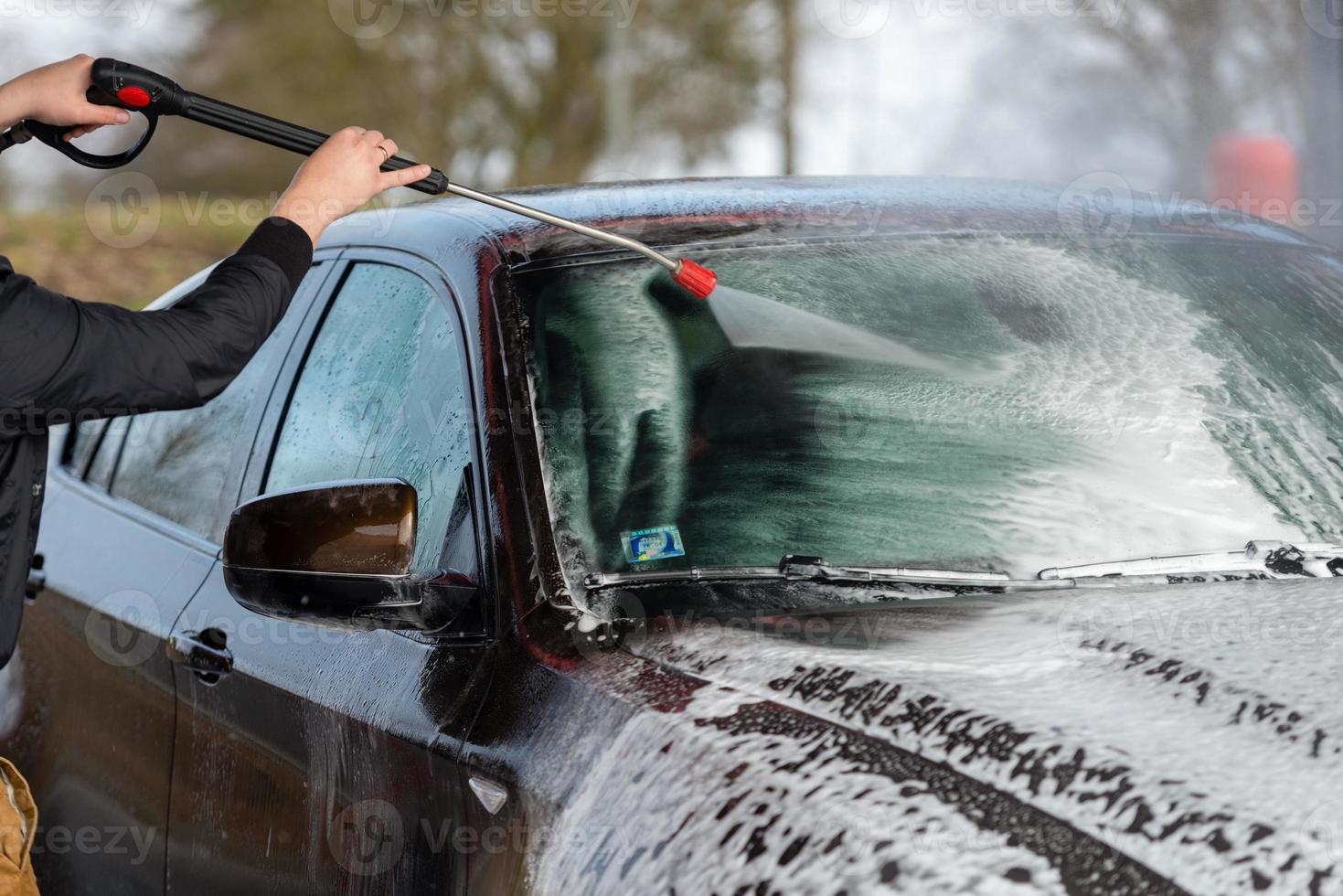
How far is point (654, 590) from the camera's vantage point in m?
1.99

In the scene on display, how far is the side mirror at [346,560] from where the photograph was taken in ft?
6.56

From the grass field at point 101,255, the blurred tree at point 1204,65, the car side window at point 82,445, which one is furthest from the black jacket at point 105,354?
the blurred tree at point 1204,65

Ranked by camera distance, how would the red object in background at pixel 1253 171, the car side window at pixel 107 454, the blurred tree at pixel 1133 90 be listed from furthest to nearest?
the blurred tree at pixel 1133 90 → the red object in background at pixel 1253 171 → the car side window at pixel 107 454

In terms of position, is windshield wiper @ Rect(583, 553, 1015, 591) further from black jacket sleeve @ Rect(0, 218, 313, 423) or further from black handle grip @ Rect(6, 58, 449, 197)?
black handle grip @ Rect(6, 58, 449, 197)

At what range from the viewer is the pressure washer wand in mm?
2008

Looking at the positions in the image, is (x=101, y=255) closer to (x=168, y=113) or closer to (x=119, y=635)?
(x=119, y=635)

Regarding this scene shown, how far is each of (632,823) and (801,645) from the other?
30 cm

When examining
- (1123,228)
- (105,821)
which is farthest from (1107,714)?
(105,821)

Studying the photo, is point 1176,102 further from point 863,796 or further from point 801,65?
point 863,796

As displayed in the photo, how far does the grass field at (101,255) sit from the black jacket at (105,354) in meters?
12.4

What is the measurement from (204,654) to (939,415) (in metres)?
1.22

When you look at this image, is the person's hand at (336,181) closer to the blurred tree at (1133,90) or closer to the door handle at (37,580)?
the door handle at (37,580)

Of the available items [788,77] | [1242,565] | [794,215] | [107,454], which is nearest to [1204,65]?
[788,77]

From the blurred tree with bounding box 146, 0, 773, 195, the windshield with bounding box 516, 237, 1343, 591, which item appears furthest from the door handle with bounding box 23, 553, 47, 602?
the blurred tree with bounding box 146, 0, 773, 195
